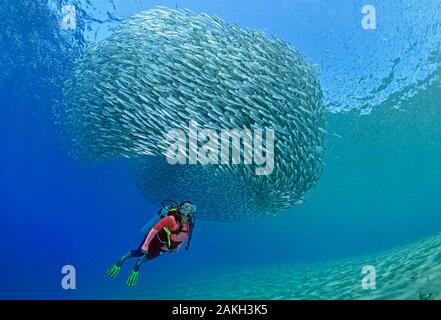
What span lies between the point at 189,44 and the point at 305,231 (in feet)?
179

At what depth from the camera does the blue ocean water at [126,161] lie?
12.6 meters

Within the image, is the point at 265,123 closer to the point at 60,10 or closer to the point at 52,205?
the point at 60,10

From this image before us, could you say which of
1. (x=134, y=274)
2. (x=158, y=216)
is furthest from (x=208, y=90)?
(x=134, y=274)

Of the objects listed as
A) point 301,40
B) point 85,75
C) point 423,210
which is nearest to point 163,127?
point 85,75

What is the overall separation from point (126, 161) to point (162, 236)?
1516 cm

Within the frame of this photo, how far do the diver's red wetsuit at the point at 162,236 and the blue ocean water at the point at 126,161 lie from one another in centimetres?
555

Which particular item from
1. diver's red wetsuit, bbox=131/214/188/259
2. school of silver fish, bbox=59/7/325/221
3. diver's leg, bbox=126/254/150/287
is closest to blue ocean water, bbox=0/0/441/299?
school of silver fish, bbox=59/7/325/221

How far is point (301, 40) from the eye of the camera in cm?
1438

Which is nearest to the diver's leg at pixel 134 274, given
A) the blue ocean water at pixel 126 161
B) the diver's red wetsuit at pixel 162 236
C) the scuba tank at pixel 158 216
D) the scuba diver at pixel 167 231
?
the scuba diver at pixel 167 231

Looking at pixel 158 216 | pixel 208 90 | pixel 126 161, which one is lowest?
pixel 158 216

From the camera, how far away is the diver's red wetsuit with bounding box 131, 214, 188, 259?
6.12m

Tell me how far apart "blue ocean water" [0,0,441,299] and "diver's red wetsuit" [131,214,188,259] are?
5552mm

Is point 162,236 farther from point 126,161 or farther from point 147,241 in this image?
point 126,161

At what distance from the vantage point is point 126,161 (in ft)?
68.3
